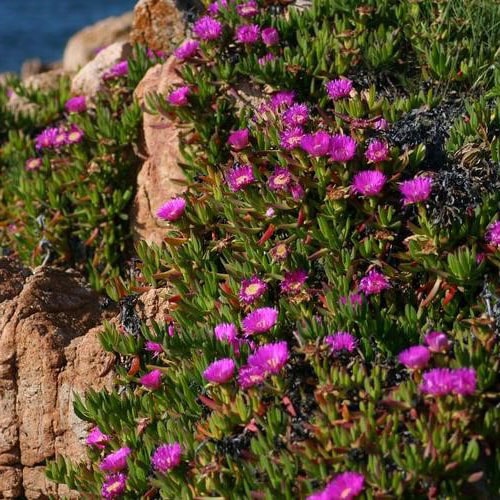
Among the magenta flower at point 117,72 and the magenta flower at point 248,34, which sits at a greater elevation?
the magenta flower at point 248,34

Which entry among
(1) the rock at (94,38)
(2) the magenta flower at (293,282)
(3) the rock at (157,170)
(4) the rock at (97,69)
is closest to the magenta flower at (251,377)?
(2) the magenta flower at (293,282)

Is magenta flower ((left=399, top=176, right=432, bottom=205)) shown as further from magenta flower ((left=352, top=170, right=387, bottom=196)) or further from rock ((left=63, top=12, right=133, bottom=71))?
rock ((left=63, top=12, right=133, bottom=71))

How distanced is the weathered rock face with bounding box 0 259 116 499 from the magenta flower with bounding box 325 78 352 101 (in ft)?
4.35

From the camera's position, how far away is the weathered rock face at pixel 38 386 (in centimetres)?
379

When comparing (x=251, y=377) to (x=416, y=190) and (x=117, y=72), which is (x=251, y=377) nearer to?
(x=416, y=190)

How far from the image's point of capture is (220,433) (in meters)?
3.06

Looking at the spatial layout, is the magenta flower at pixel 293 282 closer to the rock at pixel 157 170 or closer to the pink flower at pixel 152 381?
the pink flower at pixel 152 381

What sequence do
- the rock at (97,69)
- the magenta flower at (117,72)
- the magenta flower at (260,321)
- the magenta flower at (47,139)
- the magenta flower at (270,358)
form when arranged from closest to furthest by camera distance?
1. the magenta flower at (270,358)
2. the magenta flower at (260,321)
3. the magenta flower at (47,139)
4. the magenta flower at (117,72)
5. the rock at (97,69)

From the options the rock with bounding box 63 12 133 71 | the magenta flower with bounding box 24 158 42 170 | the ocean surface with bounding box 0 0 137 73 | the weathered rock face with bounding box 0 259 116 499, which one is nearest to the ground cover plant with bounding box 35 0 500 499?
the weathered rock face with bounding box 0 259 116 499

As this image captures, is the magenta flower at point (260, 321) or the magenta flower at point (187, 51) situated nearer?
the magenta flower at point (260, 321)

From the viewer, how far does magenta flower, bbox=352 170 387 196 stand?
356 centimetres

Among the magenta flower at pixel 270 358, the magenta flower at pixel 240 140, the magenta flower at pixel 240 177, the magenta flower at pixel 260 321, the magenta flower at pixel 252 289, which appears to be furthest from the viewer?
the magenta flower at pixel 240 140

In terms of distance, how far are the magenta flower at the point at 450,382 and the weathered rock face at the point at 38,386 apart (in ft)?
4.53

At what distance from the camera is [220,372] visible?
3088mm
